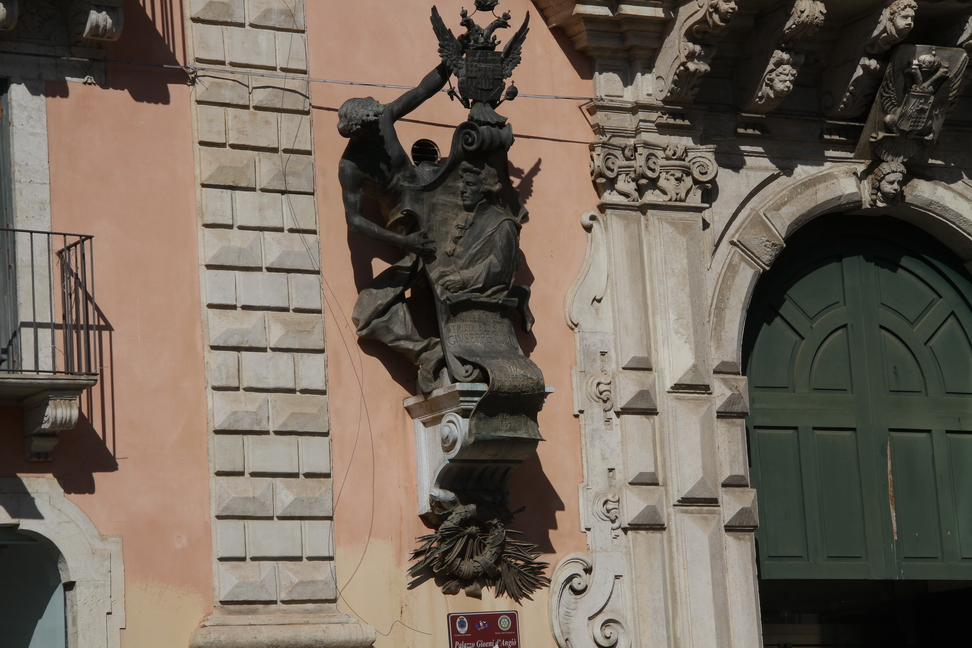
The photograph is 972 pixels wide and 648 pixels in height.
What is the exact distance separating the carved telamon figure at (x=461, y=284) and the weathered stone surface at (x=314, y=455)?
0.56m

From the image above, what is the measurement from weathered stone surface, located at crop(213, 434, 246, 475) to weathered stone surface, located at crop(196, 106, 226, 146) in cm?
164

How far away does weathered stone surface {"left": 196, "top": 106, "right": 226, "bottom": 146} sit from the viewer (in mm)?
9133

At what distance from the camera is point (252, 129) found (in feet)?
30.3

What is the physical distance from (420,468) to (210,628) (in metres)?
1.50

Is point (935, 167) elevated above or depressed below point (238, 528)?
above

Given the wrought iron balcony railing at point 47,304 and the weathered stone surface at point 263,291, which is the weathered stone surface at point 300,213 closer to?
the weathered stone surface at point 263,291

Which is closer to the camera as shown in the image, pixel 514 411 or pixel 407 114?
pixel 514 411

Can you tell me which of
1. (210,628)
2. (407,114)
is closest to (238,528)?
(210,628)

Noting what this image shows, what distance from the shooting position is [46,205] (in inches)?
341

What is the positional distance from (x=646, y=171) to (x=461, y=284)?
1535 mm

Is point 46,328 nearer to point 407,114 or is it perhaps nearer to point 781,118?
point 407,114

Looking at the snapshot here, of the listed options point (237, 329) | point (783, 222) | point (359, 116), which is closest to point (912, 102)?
point (783, 222)

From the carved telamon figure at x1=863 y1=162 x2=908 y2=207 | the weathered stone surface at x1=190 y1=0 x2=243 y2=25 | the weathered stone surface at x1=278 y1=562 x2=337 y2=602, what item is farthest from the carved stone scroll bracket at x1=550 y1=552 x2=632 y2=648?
the weathered stone surface at x1=190 y1=0 x2=243 y2=25

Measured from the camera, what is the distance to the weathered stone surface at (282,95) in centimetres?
932
